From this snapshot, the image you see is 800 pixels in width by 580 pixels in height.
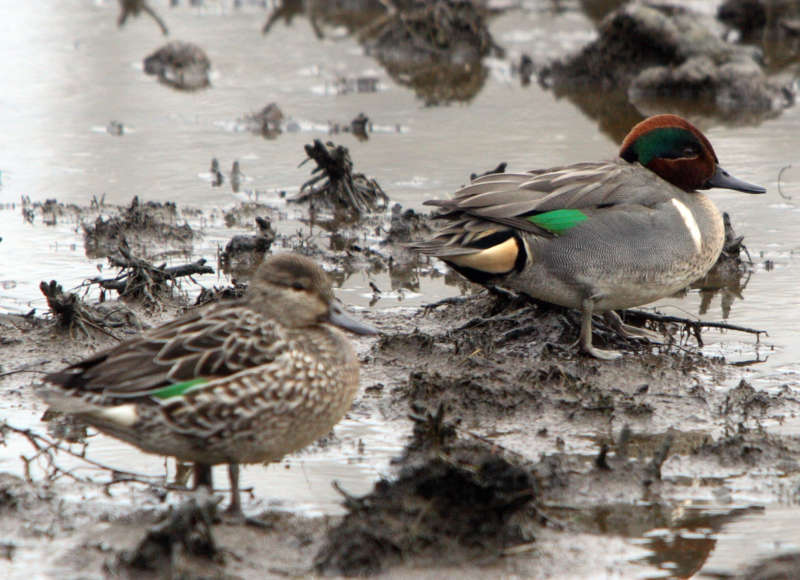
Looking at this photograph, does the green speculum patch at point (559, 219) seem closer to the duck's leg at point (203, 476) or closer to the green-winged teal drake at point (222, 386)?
the green-winged teal drake at point (222, 386)

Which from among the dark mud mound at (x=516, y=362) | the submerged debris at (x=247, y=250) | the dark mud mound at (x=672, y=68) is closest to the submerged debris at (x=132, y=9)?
the dark mud mound at (x=672, y=68)

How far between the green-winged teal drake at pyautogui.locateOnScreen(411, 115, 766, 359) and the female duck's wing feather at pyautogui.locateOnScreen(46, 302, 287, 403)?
76.9 inches

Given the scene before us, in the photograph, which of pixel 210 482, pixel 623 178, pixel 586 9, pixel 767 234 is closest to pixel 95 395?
pixel 210 482

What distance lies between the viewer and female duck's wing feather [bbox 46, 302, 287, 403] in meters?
4.56

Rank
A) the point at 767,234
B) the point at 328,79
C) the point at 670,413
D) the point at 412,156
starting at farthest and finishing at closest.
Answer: the point at 328,79 < the point at 412,156 < the point at 767,234 < the point at 670,413

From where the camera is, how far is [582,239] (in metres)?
6.41

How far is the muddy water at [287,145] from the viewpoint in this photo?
664cm

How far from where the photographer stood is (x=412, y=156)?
34.6 ft

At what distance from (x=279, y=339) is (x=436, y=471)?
0.78 meters

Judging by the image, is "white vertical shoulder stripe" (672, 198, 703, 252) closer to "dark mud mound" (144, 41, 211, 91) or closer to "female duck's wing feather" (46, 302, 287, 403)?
"female duck's wing feather" (46, 302, 287, 403)

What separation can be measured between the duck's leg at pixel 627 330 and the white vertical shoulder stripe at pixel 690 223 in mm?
532

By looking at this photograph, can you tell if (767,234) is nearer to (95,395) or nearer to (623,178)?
(623,178)

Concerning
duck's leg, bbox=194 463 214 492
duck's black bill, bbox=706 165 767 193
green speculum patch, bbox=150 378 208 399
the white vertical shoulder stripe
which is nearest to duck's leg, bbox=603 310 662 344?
the white vertical shoulder stripe

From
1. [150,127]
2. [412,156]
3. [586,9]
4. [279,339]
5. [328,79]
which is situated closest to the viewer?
[279,339]
